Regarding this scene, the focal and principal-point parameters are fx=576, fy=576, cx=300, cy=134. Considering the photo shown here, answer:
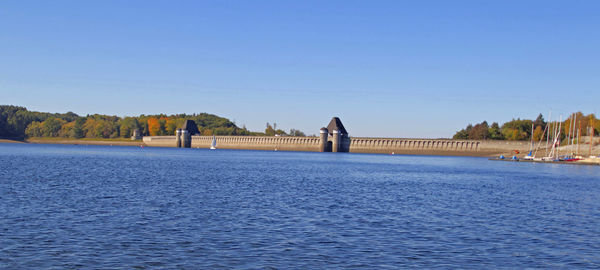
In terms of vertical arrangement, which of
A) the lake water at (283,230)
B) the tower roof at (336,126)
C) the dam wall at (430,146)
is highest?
the tower roof at (336,126)

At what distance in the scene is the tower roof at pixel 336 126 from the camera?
190000mm

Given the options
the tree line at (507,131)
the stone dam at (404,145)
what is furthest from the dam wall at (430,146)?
the tree line at (507,131)

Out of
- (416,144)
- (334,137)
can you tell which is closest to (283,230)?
(416,144)

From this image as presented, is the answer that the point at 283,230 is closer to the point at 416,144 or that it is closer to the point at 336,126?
the point at 416,144

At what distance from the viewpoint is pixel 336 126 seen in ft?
622

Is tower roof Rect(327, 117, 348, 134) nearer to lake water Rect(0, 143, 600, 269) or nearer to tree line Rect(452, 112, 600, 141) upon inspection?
tree line Rect(452, 112, 600, 141)

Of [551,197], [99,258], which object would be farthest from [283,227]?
[551,197]

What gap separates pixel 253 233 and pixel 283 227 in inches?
70.2

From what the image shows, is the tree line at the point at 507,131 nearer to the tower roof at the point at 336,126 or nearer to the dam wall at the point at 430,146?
the dam wall at the point at 430,146

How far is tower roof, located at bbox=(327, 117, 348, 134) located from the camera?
19000 cm

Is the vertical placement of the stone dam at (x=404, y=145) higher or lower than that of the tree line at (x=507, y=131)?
lower

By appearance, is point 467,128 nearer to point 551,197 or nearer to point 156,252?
point 551,197

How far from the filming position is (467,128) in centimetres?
19800

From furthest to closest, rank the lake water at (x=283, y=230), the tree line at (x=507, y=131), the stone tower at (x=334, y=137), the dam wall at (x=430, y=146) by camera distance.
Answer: the stone tower at (x=334, y=137) → the tree line at (x=507, y=131) → the dam wall at (x=430, y=146) → the lake water at (x=283, y=230)
